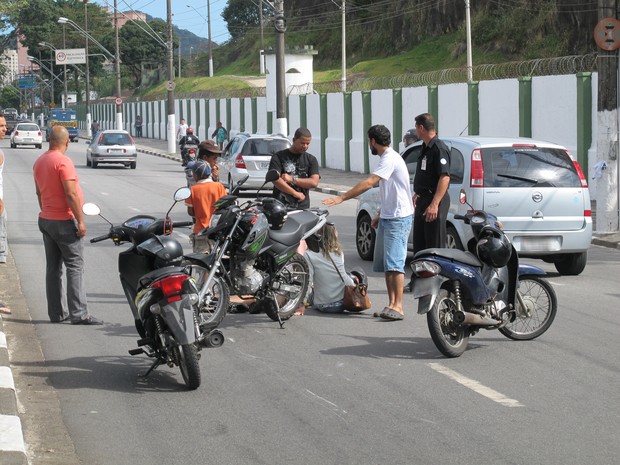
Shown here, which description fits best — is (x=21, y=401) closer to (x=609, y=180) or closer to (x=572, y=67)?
(x=609, y=180)

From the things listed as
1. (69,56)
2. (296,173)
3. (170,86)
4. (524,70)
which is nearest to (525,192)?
(296,173)

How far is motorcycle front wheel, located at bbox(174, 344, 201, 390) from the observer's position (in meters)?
7.95

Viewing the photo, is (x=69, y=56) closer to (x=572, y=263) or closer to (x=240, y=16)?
(x=240, y=16)

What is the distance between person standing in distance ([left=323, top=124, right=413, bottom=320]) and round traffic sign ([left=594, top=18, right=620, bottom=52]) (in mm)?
8080

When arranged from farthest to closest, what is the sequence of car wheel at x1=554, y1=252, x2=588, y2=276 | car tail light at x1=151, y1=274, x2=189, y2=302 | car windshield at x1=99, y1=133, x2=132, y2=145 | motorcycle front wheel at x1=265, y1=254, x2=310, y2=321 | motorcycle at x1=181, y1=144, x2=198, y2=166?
car windshield at x1=99, y1=133, x2=132, y2=145, motorcycle at x1=181, y1=144, x2=198, y2=166, car wheel at x1=554, y1=252, x2=588, y2=276, motorcycle front wheel at x1=265, y1=254, x2=310, y2=321, car tail light at x1=151, y1=274, x2=189, y2=302

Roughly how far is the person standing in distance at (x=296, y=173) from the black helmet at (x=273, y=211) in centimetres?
148

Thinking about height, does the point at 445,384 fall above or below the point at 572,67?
below

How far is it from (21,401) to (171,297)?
49.7 inches

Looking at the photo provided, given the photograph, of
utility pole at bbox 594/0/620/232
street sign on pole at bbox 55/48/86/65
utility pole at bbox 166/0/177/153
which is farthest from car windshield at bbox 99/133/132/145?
street sign on pole at bbox 55/48/86/65

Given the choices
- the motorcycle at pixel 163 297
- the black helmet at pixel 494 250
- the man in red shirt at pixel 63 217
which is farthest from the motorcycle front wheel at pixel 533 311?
the man in red shirt at pixel 63 217

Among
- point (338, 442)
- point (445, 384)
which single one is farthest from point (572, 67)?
point (338, 442)

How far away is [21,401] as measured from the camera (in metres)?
7.95

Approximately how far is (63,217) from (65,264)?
17.2 inches

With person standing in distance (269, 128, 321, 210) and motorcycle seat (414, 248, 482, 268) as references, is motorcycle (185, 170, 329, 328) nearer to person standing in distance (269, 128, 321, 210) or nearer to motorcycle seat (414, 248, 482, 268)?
person standing in distance (269, 128, 321, 210)
